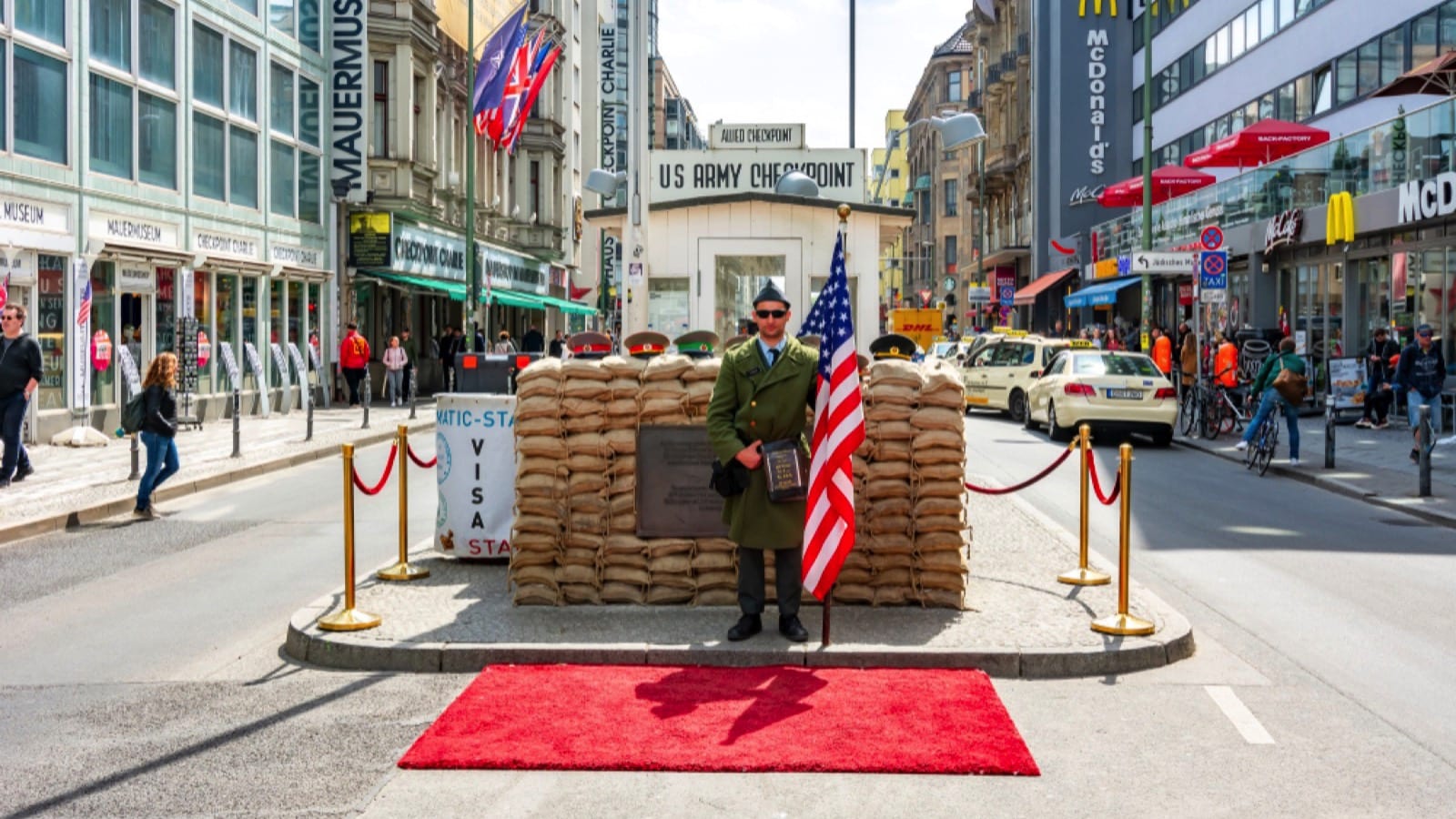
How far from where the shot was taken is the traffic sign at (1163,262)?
3003 cm

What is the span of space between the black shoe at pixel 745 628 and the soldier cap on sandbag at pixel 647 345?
82.9 inches

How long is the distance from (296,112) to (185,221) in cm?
709

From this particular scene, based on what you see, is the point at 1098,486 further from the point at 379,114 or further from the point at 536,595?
the point at 379,114

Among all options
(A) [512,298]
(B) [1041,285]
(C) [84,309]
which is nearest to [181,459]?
(C) [84,309]

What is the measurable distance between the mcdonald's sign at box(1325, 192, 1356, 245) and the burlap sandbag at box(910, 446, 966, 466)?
21.6m

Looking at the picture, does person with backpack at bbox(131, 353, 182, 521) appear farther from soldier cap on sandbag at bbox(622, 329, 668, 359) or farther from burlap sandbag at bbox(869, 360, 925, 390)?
burlap sandbag at bbox(869, 360, 925, 390)

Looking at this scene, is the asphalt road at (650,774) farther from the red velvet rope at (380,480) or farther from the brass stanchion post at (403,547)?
the red velvet rope at (380,480)

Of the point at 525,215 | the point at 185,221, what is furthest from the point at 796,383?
the point at 525,215

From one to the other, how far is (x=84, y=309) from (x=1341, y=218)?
22.0m

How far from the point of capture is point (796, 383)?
8133mm

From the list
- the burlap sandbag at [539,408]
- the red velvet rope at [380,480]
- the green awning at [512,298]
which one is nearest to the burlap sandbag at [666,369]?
the burlap sandbag at [539,408]

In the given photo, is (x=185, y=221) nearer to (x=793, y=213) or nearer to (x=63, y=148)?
(x=63, y=148)

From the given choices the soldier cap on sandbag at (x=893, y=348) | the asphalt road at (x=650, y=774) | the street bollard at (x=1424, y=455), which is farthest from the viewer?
the street bollard at (x=1424, y=455)

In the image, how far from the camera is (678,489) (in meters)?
9.11
